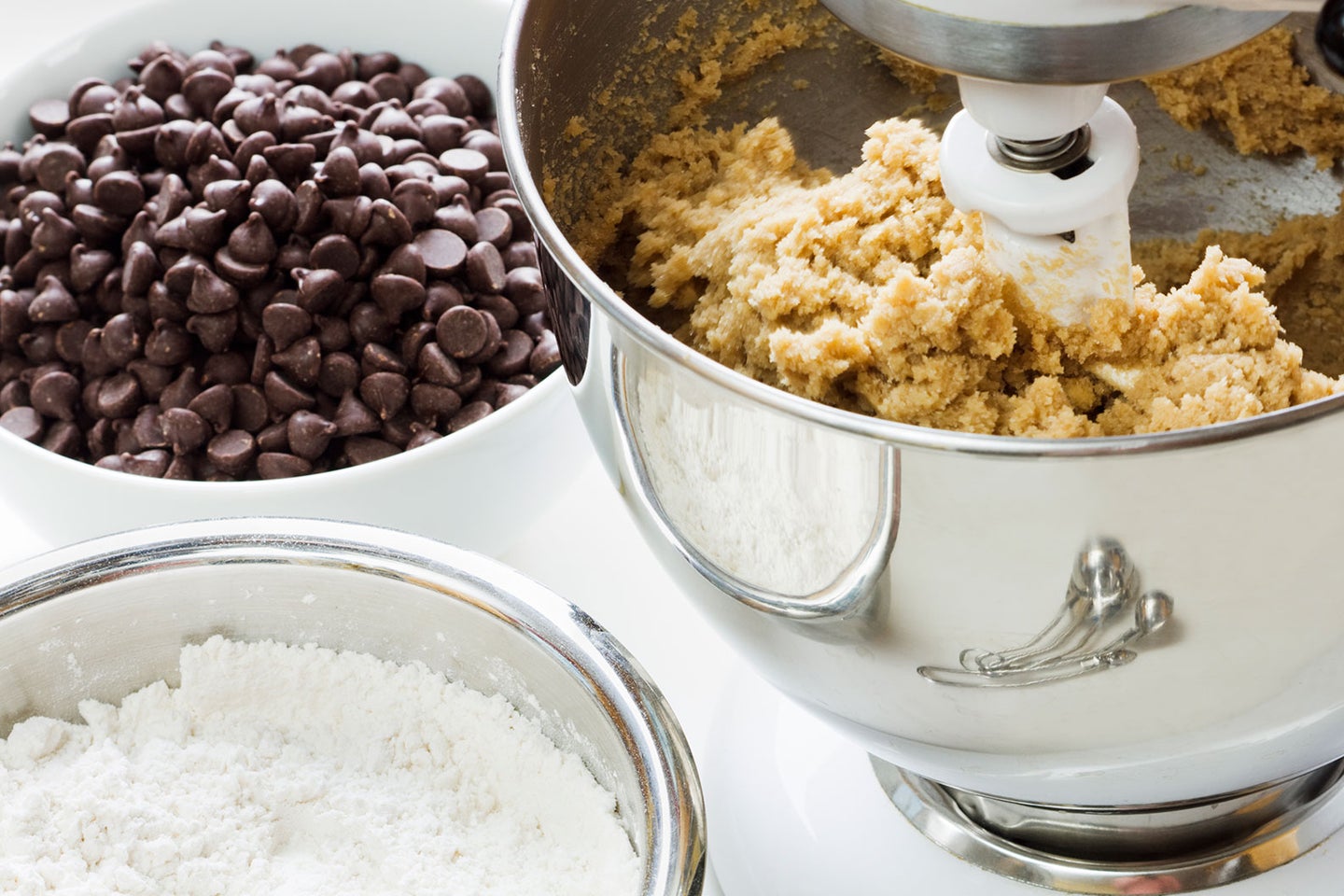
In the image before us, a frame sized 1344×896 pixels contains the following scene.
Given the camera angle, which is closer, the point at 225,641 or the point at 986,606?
the point at 986,606

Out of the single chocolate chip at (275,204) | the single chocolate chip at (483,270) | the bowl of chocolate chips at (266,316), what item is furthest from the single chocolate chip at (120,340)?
the single chocolate chip at (483,270)

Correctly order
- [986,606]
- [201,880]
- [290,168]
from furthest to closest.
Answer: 1. [290,168]
2. [201,880]
3. [986,606]

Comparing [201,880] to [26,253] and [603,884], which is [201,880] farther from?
[26,253]

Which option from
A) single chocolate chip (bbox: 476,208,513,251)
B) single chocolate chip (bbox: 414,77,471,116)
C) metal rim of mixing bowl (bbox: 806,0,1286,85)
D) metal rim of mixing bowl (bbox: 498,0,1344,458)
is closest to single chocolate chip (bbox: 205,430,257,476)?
single chocolate chip (bbox: 476,208,513,251)

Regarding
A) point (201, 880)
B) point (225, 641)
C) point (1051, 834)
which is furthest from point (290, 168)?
point (1051, 834)

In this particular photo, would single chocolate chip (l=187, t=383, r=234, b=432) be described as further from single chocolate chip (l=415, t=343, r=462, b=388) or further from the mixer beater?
the mixer beater

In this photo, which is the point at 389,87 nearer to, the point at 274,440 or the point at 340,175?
the point at 340,175

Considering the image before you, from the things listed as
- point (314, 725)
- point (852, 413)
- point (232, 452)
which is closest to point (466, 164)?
point (232, 452)
